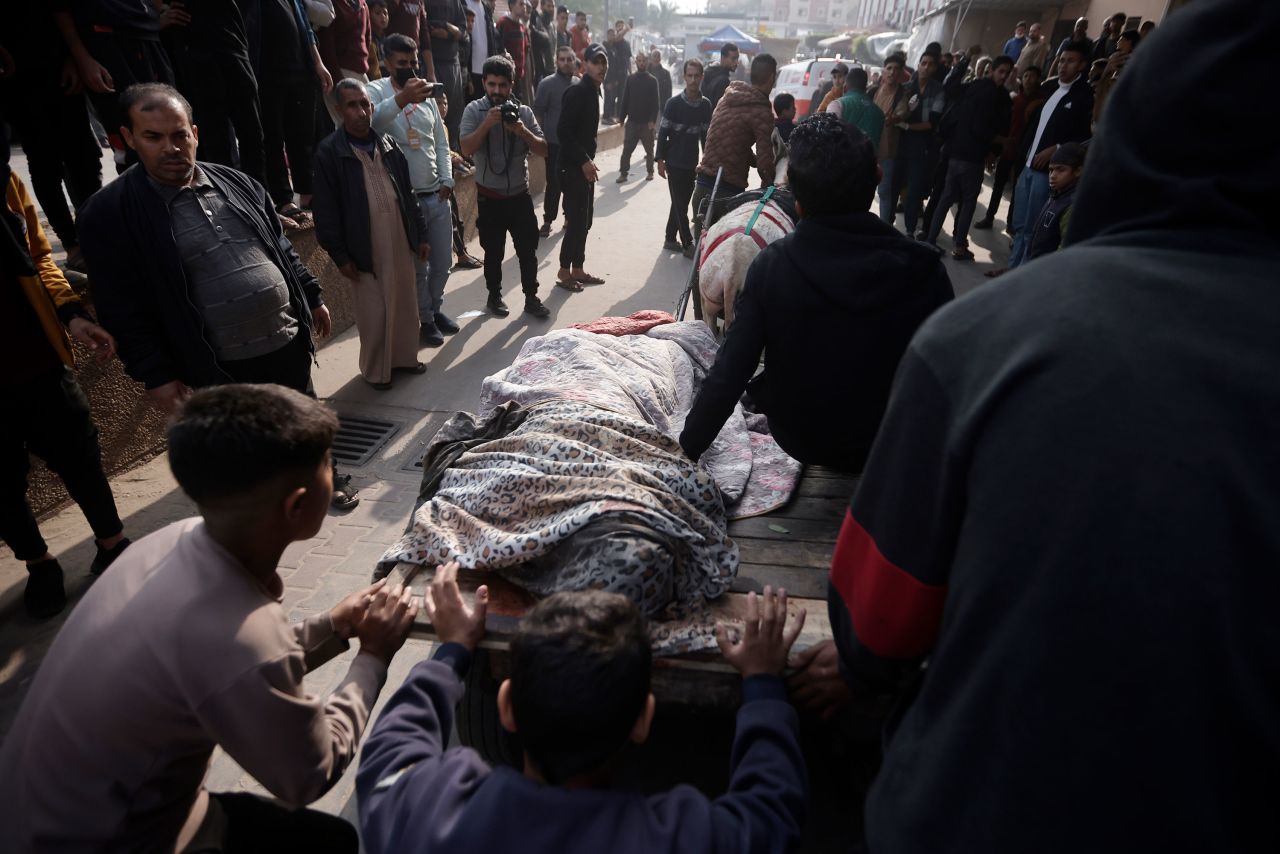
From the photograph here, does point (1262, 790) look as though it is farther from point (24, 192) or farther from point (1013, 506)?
point (24, 192)

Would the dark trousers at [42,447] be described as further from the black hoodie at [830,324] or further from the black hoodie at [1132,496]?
the black hoodie at [1132,496]

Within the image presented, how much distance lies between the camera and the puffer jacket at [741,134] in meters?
6.04

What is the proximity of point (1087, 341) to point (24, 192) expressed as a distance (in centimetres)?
349

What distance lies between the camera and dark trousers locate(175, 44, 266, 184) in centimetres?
414

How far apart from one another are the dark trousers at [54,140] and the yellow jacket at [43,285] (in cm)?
123

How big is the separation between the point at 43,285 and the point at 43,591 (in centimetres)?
116

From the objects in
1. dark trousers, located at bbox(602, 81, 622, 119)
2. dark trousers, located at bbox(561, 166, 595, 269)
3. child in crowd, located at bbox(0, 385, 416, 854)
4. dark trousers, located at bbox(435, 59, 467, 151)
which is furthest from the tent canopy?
child in crowd, located at bbox(0, 385, 416, 854)

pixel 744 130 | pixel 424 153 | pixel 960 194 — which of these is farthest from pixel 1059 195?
pixel 424 153

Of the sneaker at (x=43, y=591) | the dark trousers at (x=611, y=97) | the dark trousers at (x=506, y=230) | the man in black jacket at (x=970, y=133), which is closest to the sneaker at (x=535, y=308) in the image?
the dark trousers at (x=506, y=230)

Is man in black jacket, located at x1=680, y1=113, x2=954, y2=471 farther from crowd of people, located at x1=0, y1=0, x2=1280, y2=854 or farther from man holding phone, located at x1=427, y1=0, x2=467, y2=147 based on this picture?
man holding phone, located at x1=427, y1=0, x2=467, y2=147

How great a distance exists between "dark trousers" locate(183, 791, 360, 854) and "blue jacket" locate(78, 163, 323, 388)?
5.96ft

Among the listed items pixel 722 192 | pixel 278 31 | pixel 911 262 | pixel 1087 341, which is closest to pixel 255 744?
pixel 1087 341

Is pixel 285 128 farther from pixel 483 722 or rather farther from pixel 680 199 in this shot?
pixel 483 722

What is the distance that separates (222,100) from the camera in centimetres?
429
